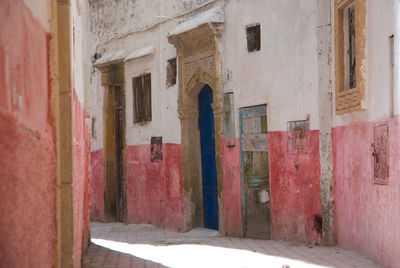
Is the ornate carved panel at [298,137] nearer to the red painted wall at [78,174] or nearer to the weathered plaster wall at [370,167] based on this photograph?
the weathered plaster wall at [370,167]

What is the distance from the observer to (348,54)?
Answer: 892cm

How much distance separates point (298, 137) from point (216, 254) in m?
2.37

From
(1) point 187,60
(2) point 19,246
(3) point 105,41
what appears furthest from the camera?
(3) point 105,41

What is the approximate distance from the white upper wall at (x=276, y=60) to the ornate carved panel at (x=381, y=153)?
1974 millimetres

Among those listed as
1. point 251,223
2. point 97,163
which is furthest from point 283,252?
point 97,163

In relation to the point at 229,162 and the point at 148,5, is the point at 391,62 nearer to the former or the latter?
the point at 229,162

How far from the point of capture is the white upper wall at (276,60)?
9.73 m

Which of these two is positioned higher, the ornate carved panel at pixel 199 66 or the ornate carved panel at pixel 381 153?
the ornate carved panel at pixel 199 66

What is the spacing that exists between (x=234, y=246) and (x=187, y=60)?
454 cm

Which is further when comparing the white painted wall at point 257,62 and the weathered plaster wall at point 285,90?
the white painted wall at point 257,62

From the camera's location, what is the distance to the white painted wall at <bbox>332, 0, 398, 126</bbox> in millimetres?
7133

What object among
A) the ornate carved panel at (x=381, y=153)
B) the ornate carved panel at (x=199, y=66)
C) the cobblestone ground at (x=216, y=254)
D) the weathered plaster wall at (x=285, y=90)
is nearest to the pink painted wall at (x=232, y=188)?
the weathered plaster wall at (x=285, y=90)

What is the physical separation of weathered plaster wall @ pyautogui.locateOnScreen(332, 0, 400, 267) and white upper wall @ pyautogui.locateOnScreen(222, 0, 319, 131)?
96 cm

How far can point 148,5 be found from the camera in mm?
14266
